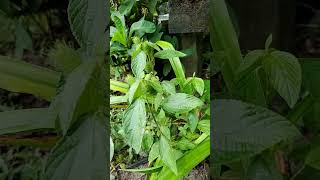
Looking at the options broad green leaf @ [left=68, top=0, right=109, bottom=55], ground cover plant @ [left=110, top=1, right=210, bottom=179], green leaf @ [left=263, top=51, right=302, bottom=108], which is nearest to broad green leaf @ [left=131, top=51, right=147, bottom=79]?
ground cover plant @ [left=110, top=1, right=210, bottom=179]

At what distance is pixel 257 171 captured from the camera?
677 millimetres

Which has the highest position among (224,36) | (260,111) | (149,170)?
(224,36)

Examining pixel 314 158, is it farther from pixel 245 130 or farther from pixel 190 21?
pixel 190 21

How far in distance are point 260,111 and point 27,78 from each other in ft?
1.20

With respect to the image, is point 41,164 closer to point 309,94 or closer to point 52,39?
point 52,39

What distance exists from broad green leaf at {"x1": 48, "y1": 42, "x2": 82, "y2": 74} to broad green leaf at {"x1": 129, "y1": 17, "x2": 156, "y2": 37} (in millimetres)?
132

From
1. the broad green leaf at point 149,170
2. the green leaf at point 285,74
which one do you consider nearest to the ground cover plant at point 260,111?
the green leaf at point 285,74

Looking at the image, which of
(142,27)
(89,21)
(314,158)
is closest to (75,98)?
(89,21)

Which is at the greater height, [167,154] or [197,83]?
[197,83]

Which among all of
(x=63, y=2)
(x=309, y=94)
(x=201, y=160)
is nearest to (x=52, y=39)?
(x=63, y=2)

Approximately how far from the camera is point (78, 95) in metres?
0.64

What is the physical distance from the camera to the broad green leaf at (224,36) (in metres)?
0.67

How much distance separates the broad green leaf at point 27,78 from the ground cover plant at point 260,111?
264mm

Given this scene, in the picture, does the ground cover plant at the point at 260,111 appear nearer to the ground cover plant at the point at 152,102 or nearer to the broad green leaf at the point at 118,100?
the ground cover plant at the point at 152,102
